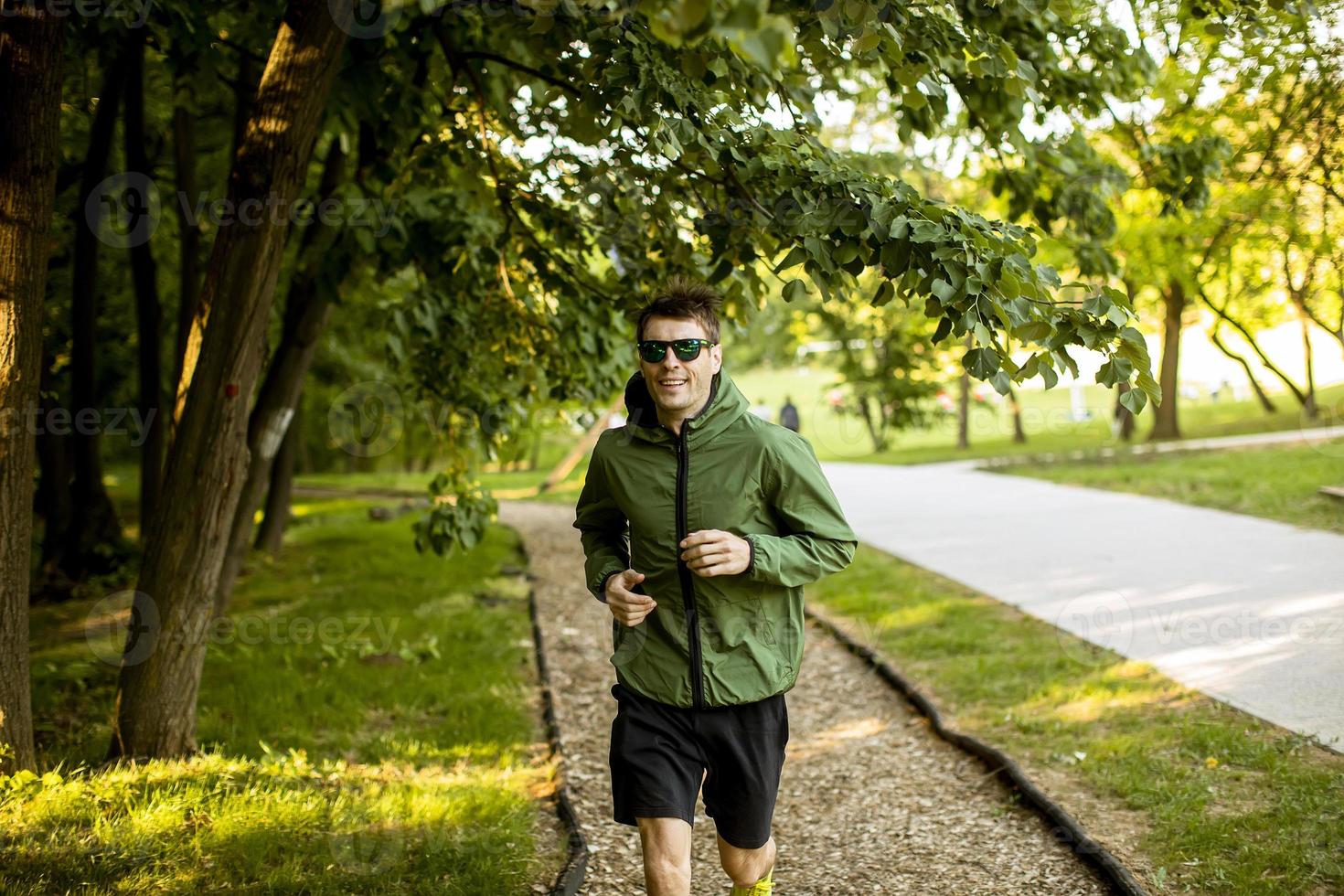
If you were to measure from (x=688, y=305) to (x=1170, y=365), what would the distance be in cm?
2237

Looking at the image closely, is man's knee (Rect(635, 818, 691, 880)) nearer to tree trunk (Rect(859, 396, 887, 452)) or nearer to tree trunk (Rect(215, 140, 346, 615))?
tree trunk (Rect(215, 140, 346, 615))

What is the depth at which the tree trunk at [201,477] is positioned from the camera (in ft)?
17.0

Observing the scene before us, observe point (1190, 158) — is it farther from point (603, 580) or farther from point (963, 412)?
point (963, 412)

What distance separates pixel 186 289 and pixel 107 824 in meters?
6.57

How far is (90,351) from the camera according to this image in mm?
Result: 10547

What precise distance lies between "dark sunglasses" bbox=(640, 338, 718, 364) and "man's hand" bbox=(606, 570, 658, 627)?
0.66 m

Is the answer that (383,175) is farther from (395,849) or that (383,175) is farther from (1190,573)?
(1190,573)

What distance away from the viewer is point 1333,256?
14.0 metres

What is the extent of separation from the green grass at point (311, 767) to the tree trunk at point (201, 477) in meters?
0.32

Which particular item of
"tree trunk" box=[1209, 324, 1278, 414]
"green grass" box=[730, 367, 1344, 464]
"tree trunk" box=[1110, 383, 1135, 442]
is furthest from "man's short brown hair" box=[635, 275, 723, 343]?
"tree trunk" box=[1110, 383, 1135, 442]

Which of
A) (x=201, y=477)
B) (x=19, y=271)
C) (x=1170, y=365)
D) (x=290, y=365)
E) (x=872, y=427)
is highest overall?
(x=1170, y=365)

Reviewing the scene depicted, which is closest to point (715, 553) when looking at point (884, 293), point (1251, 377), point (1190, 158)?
point (884, 293)

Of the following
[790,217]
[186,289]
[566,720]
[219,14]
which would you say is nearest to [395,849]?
[566,720]

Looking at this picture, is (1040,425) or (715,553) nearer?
(715,553)
